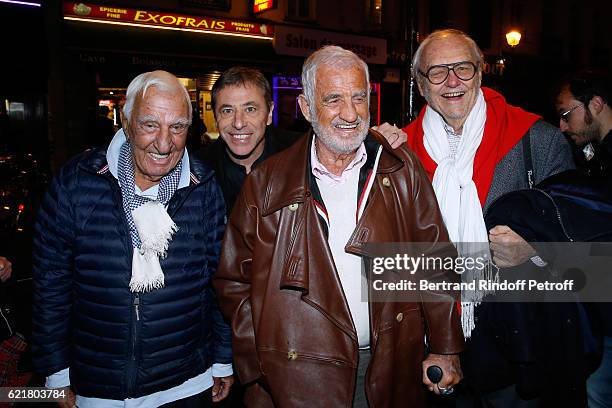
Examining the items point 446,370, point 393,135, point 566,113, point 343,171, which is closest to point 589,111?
point 566,113

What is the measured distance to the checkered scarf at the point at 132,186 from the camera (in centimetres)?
228

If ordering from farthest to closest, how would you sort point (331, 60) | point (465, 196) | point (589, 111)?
point (589, 111) < point (465, 196) < point (331, 60)

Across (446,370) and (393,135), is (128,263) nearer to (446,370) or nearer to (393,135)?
(393,135)

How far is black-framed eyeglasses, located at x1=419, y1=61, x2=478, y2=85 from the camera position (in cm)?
266

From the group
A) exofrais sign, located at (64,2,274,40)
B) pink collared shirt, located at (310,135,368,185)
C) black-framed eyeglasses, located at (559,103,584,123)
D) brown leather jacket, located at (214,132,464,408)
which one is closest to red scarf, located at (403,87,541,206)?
brown leather jacket, located at (214,132,464,408)

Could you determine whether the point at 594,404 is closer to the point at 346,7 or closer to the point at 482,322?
the point at 482,322

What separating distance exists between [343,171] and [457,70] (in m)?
0.93

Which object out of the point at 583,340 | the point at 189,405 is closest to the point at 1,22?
the point at 189,405

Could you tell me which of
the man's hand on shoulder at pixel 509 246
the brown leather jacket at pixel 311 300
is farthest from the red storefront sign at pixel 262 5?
the man's hand on shoulder at pixel 509 246

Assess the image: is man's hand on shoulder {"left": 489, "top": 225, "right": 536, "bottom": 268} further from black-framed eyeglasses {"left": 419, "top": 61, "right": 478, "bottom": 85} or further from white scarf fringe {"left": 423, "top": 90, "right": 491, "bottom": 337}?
black-framed eyeglasses {"left": 419, "top": 61, "right": 478, "bottom": 85}

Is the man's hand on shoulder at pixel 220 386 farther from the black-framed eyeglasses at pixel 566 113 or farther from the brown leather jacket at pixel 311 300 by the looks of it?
the black-framed eyeglasses at pixel 566 113

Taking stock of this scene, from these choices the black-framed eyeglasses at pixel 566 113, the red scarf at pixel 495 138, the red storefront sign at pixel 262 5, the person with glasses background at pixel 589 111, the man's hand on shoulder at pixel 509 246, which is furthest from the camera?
the red storefront sign at pixel 262 5

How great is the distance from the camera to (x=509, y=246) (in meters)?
2.25

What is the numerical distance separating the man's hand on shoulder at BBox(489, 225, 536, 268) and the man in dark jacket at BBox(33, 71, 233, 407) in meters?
1.53
